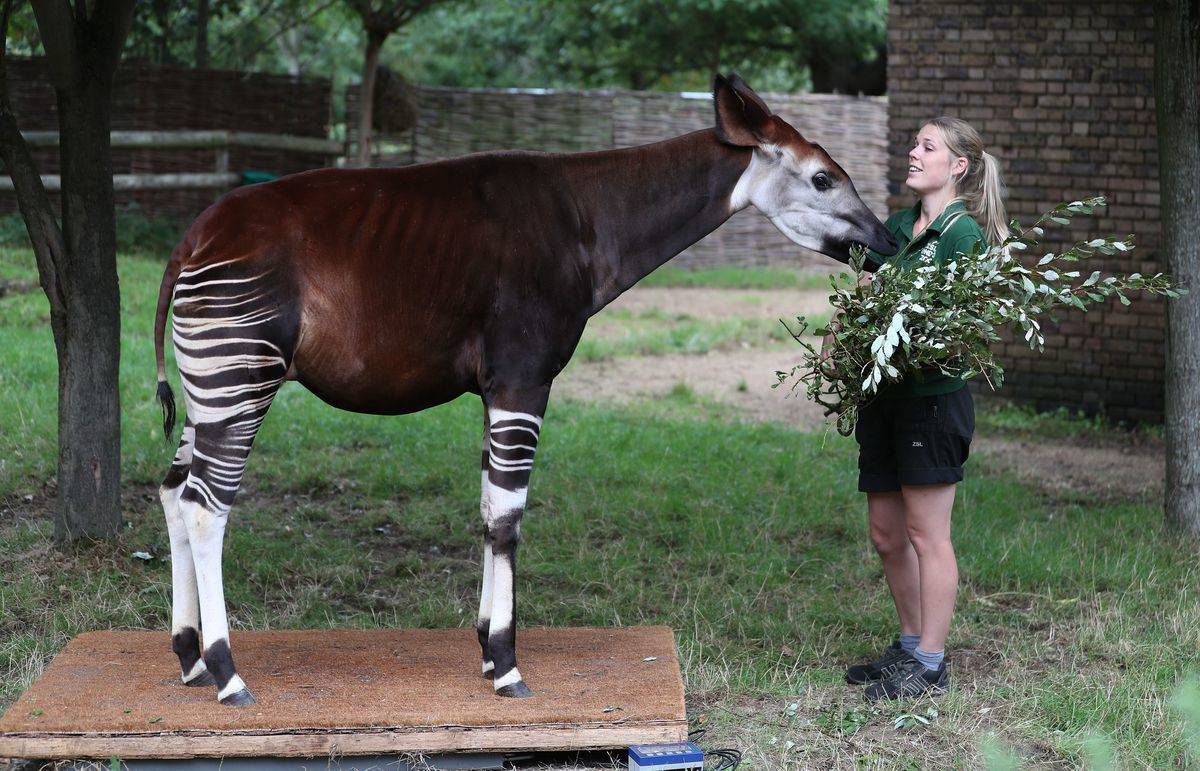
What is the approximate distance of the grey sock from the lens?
167 inches

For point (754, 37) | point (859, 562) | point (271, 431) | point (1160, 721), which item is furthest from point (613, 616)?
point (754, 37)

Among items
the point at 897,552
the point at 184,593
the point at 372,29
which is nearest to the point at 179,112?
the point at 372,29

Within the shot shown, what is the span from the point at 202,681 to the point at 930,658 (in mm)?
2532

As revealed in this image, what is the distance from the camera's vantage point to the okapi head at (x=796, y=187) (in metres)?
3.94

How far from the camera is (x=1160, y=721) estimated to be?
3955 millimetres

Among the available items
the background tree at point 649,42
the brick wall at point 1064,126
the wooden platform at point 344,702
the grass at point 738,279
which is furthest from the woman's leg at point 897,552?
the background tree at point 649,42

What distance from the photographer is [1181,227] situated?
233 inches

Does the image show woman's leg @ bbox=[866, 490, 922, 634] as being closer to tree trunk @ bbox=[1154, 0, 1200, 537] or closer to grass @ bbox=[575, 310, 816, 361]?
tree trunk @ bbox=[1154, 0, 1200, 537]

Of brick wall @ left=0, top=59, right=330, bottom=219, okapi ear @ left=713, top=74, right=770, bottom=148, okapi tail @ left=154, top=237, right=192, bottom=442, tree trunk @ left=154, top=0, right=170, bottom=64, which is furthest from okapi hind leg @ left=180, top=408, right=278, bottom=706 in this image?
brick wall @ left=0, top=59, right=330, bottom=219

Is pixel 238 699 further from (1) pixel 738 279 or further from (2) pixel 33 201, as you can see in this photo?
(1) pixel 738 279

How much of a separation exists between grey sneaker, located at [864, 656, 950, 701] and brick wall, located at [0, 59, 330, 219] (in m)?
12.1

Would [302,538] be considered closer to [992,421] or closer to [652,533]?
[652,533]

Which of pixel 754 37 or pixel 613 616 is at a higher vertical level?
pixel 754 37

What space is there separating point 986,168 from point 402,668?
268 cm
